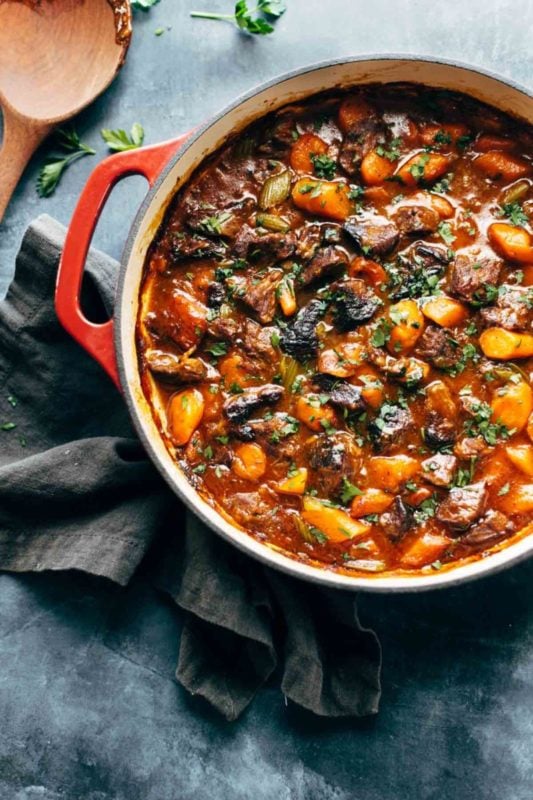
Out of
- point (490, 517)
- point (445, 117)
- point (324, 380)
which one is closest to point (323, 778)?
point (490, 517)

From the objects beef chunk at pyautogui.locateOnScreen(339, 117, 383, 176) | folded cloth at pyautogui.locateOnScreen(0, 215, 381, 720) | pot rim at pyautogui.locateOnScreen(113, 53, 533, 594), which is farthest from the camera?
folded cloth at pyautogui.locateOnScreen(0, 215, 381, 720)

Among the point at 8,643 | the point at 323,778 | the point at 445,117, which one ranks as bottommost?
the point at 323,778

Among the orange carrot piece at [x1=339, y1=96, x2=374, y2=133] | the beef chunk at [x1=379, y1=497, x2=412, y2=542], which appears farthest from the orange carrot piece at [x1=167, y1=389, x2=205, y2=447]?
the orange carrot piece at [x1=339, y1=96, x2=374, y2=133]

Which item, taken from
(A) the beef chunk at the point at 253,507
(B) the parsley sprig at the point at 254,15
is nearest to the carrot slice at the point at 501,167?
(B) the parsley sprig at the point at 254,15

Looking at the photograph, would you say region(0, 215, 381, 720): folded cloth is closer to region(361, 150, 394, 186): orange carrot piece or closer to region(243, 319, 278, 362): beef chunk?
region(243, 319, 278, 362): beef chunk

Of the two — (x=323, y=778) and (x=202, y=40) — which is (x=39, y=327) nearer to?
(x=202, y=40)
